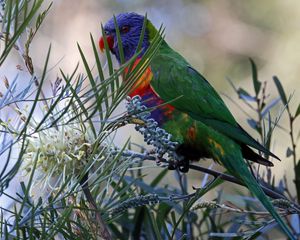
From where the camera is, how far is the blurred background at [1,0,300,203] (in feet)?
13.1

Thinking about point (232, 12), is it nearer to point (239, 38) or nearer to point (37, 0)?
point (239, 38)

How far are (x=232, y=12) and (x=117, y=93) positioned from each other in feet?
13.8

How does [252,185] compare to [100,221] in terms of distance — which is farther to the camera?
[252,185]

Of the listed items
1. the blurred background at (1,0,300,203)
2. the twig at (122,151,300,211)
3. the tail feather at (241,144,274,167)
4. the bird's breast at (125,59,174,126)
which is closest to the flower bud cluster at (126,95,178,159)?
Answer: the twig at (122,151,300,211)

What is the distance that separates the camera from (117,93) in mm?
614

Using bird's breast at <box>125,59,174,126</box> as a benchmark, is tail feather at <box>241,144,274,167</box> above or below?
below

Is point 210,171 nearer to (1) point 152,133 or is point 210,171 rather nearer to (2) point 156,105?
(1) point 152,133

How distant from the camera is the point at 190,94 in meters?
1.48

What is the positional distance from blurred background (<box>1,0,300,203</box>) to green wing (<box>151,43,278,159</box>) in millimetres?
2191

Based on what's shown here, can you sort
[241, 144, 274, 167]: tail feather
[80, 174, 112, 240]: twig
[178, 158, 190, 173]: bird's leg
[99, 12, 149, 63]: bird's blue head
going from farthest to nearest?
[99, 12, 149, 63]: bird's blue head → [178, 158, 190, 173]: bird's leg → [241, 144, 274, 167]: tail feather → [80, 174, 112, 240]: twig

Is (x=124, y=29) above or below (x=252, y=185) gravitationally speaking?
above

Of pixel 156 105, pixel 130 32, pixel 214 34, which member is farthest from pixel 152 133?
pixel 214 34

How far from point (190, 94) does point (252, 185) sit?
389mm

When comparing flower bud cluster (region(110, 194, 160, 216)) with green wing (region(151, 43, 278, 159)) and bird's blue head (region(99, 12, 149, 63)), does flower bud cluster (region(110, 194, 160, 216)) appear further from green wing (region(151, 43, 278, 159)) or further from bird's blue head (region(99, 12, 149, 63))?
bird's blue head (region(99, 12, 149, 63))
